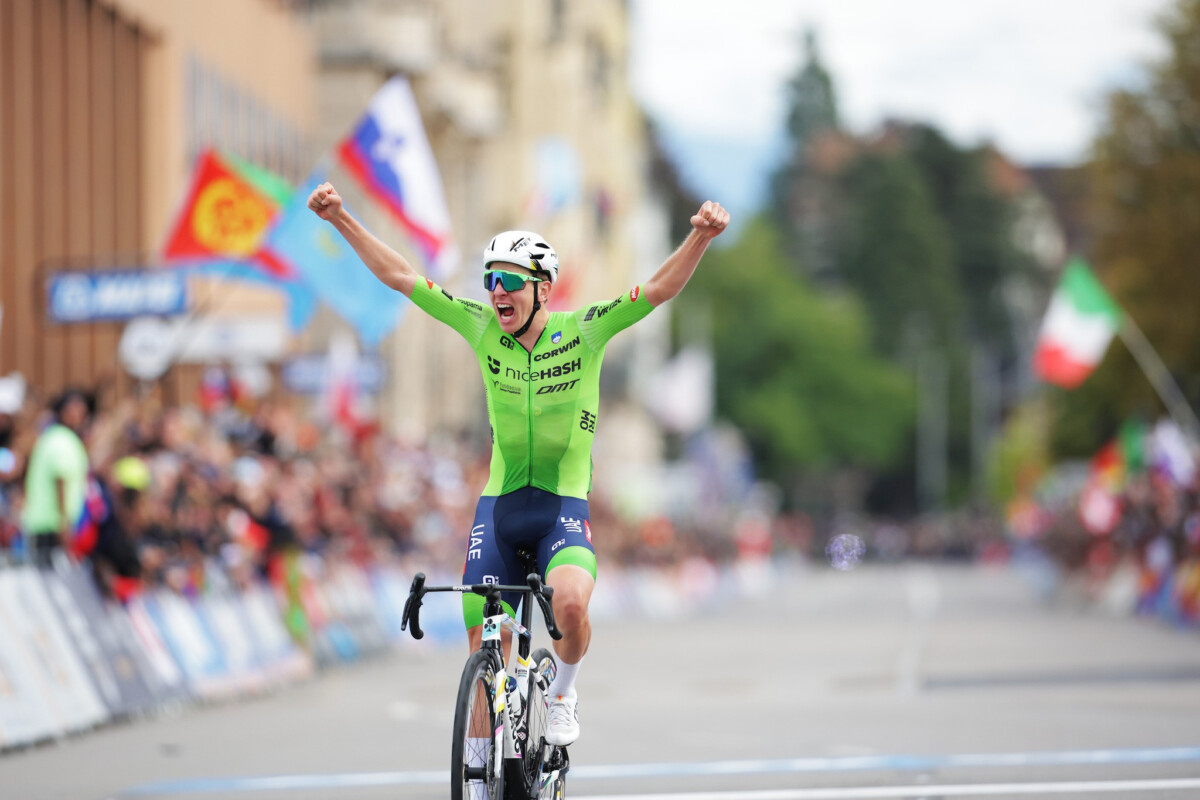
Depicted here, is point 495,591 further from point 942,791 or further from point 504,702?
point 942,791

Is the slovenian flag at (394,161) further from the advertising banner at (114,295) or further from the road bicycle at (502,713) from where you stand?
the road bicycle at (502,713)

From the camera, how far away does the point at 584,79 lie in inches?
2530

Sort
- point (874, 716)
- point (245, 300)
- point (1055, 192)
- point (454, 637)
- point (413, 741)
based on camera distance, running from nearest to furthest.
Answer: point (413, 741) < point (874, 716) < point (454, 637) < point (245, 300) < point (1055, 192)

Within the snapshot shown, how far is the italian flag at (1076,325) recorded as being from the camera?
31.4m

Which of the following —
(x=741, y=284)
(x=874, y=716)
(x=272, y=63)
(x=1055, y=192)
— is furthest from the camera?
(x=1055, y=192)

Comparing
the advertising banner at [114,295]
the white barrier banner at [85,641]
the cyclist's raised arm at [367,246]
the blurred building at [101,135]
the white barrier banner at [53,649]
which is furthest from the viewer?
the blurred building at [101,135]

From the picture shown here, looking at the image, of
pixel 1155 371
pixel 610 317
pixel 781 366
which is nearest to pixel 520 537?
pixel 610 317

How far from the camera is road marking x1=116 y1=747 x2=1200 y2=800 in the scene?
404 inches

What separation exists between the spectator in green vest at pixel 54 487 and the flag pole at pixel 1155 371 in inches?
841

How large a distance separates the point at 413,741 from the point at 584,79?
53.0 metres

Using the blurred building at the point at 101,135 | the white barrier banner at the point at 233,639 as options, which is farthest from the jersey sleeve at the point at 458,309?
the blurred building at the point at 101,135

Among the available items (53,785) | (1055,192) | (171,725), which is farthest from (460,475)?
(1055,192)

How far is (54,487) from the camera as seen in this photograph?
1405 centimetres

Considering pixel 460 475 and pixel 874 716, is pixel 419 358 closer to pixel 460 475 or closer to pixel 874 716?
pixel 460 475
